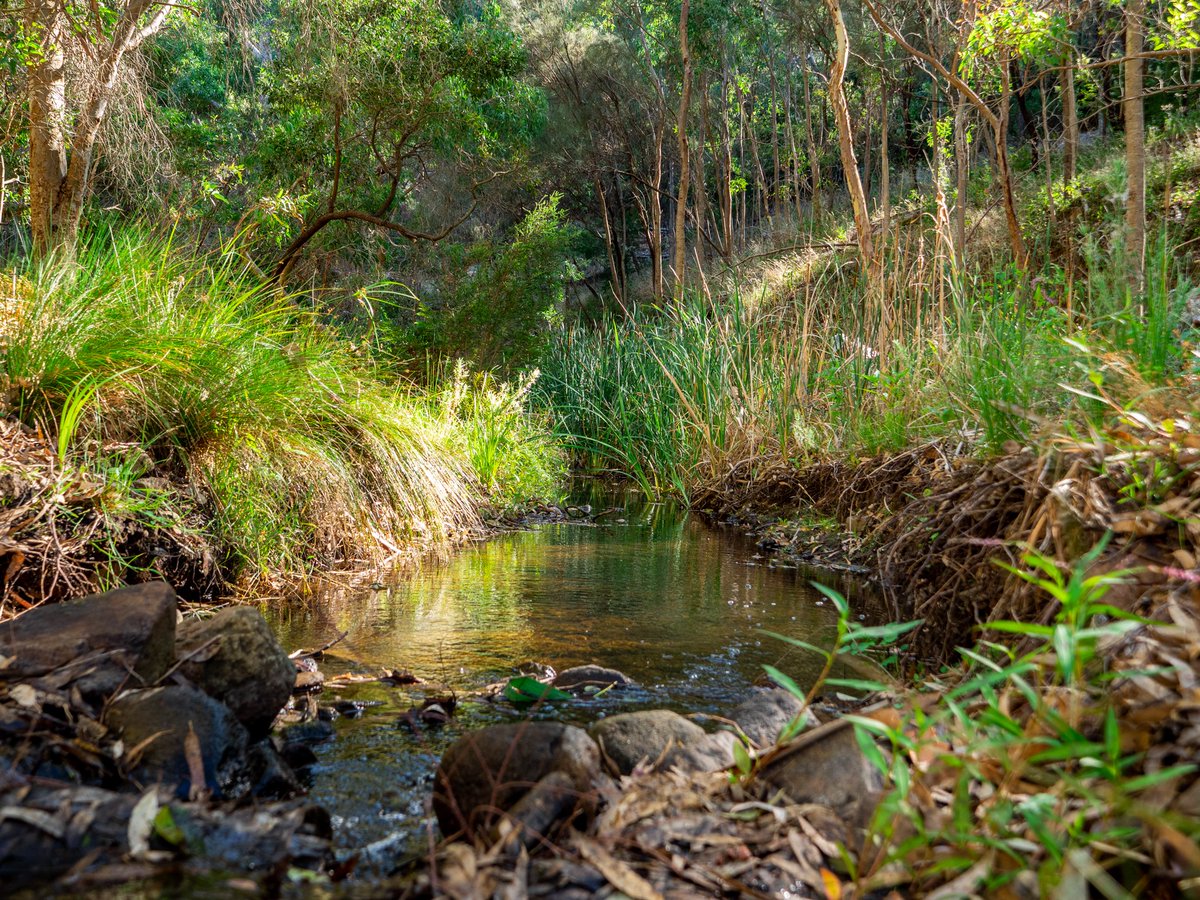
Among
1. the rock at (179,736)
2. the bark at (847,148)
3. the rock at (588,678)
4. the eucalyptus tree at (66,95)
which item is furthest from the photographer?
the bark at (847,148)

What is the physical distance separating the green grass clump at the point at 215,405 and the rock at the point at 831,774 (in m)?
2.46

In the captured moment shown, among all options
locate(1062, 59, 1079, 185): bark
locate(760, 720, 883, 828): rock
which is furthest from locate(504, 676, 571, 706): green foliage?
locate(1062, 59, 1079, 185): bark

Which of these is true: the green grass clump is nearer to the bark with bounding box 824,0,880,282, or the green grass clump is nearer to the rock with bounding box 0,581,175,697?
the rock with bounding box 0,581,175,697

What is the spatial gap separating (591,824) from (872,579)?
9.19ft

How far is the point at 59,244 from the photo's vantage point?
174 inches

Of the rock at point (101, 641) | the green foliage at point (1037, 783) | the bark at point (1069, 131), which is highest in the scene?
the bark at point (1069, 131)

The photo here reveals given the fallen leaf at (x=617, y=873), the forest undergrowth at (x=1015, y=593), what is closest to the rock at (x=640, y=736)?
the forest undergrowth at (x=1015, y=593)

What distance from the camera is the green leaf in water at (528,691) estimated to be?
208 cm

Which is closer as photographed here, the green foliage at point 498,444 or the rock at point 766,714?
the rock at point 766,714

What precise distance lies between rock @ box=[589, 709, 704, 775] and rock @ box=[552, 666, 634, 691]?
602 mm

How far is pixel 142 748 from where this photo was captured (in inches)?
60.7

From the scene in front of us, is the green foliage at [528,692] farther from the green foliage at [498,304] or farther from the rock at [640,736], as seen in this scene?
the green foliage at [498,304]

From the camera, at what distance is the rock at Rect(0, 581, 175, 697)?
1756 millimetres

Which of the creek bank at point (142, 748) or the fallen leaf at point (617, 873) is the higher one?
the creek bank at point (142, 748)
